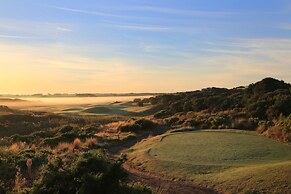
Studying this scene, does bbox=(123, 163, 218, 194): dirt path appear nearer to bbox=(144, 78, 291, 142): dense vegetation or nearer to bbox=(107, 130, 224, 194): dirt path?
bbox=(107, 130, 224, 194): dirt path

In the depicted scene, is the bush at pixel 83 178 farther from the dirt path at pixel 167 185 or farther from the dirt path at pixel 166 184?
the dirt path at pixel 167 185

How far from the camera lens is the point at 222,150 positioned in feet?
63.1

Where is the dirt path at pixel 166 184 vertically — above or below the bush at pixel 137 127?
below

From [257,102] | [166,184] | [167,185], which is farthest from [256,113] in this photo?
[167,185]

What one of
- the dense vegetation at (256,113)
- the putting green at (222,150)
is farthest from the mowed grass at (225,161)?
the dense vegetation at (256,113)

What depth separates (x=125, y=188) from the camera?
884cm

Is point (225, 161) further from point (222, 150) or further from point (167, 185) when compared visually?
point (167, 185)

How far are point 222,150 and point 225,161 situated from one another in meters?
2.23

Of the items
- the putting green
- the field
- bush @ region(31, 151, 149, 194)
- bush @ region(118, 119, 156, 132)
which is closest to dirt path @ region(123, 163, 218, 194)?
the putting green

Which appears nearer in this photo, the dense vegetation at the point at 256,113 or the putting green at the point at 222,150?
the putting green at the point at 222,150

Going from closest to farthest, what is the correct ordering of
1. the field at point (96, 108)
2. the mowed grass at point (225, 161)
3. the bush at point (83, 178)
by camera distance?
the bush at point (83, 178)
the mowed grass at point (225, 161)
the field at point (96, 108)

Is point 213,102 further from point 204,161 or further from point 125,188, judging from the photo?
Answer: point 125,188

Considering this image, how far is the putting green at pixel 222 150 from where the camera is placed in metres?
17.2

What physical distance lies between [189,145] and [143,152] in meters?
2.83
